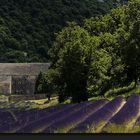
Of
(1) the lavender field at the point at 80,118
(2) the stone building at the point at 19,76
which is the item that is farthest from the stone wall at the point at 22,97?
(1) the lavender field at the point at 80,118

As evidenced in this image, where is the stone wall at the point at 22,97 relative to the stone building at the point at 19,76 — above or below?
below

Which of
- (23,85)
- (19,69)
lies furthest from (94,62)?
(23,85)

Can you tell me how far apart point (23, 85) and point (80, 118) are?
140 inches

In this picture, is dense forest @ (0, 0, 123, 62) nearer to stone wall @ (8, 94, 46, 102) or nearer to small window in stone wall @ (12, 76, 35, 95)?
small window in stone wall @ (12, 76, 35, 95)

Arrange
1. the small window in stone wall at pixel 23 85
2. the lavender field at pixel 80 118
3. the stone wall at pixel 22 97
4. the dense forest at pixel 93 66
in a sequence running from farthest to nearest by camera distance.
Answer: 1. the dense forest at pixel 93 66
2. the small window in stone wall at pixel 23 85
3. the stone wall at pixel 22 97
4. the lavender field at pixel 80 118

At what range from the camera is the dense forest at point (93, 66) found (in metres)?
20.1

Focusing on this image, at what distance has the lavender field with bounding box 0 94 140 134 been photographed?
16609mm

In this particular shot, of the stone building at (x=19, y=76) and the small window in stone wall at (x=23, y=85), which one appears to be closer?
the small window in stone wall at (x=23, y=85)

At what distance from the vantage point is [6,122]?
17219mm

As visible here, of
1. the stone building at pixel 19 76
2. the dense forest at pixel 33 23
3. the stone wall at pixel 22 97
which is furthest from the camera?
the dense forest at pixel 33 23

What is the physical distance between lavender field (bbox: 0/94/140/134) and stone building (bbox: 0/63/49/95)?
1628 millimetres

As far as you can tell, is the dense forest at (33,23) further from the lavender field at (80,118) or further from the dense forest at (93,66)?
the lavender field at (80,118)

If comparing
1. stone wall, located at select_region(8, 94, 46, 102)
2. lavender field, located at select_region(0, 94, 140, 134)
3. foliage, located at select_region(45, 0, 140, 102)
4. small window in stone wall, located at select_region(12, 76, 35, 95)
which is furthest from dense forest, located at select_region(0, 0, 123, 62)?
lavender field, located at select_region(0, 94, 140, 134)

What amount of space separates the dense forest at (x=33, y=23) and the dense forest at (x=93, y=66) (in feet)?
1.77
